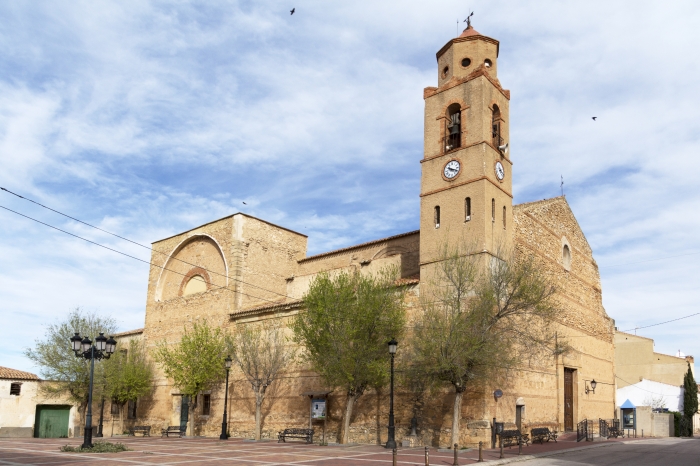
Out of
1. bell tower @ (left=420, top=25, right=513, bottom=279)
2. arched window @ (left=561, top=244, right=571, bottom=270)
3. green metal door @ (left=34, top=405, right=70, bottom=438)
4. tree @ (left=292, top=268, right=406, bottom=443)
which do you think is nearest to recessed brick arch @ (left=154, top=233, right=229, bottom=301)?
green metal door @ (left=34, top=405, right=70, bottom=438)

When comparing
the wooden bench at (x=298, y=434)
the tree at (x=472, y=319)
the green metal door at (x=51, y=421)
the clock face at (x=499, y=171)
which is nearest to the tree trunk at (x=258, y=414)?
the wooden bench at (x=298, y=434)

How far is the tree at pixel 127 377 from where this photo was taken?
115ft

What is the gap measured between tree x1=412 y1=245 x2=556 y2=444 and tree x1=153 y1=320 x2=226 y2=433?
42.0ft

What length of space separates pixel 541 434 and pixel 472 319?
655 cm

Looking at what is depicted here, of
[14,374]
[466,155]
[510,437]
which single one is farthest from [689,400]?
[14,374]

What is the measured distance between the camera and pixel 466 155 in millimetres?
24969

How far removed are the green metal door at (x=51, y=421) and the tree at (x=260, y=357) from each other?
12.6m

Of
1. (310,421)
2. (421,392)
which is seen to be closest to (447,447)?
(421,392)

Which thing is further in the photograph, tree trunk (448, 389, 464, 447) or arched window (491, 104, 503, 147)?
arched window (491, 104, 503, 147)

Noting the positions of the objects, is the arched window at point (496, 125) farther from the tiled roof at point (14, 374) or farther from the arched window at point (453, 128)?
the tiled roof at point (14, 374)

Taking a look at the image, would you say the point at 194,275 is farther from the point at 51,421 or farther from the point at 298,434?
the point at 298,434

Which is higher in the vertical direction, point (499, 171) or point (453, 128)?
point (453, 128)

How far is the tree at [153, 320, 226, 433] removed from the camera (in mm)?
31344

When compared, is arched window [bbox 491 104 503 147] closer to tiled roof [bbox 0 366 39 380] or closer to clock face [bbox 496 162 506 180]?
clock face [bbox 496 162 506 180]
